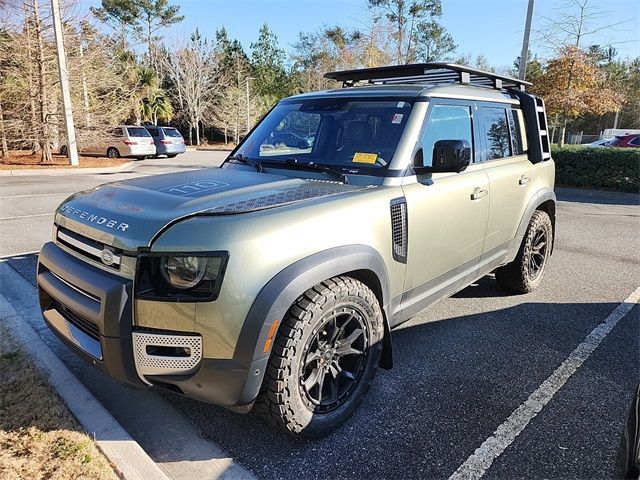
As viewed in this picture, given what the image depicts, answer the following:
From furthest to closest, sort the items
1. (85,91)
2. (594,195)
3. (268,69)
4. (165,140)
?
1. (268,69)
2. (165,140)
3. (85,91)
4. (594,195)

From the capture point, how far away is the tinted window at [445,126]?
10.5 feet

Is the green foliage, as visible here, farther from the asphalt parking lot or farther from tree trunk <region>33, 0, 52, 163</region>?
the asphalt parking lot

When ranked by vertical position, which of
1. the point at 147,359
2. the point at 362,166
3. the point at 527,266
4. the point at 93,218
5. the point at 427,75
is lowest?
the point at 527,266

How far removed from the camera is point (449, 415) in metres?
2.77

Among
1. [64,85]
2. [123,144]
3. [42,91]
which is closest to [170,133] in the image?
[123,144]

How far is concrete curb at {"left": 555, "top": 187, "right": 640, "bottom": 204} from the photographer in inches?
449

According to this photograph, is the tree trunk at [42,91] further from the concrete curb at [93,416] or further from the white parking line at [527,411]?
the white parking line at [527,411]

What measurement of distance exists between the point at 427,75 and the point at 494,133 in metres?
0.79

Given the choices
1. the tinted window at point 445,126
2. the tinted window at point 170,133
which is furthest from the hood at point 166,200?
the tinted window at point 170,133

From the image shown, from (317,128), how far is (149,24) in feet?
159

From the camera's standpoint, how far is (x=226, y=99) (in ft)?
133

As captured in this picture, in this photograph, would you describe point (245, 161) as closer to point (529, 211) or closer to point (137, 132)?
point (529, 211)

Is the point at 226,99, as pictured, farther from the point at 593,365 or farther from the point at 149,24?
the point at 593,365

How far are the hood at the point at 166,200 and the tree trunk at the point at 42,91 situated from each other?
57.3 ft
